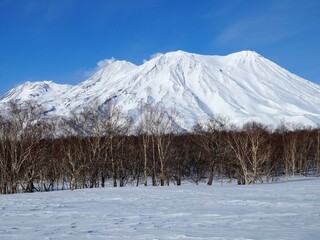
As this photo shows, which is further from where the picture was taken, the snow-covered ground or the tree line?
the tree line

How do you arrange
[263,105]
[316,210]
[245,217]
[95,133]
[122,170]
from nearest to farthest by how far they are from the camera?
1. [245,217]
2. [316,210]
3. [95,133]
4. [122,170]
5. [263,105]

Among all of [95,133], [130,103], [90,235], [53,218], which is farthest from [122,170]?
[130,103]

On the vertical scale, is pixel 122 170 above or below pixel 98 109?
below

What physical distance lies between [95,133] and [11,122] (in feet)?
27.1

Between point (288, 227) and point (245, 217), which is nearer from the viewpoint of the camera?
point (288, 227)

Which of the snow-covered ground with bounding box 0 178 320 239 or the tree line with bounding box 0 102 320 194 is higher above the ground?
the tree line with bounding box 0 102 320 194

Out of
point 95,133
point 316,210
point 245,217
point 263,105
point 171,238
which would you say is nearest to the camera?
point 171,238

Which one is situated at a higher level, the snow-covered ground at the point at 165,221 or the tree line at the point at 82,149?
the tree line at the point at 82,149

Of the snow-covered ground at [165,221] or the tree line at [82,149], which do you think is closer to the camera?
the snow-covered ground at [165,221]

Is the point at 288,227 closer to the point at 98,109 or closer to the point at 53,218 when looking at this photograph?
the point at 53,218

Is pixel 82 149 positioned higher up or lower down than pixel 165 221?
higher up

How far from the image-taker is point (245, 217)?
1327cm

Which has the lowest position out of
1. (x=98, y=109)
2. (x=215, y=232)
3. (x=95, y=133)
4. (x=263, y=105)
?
(x=215, y=232)

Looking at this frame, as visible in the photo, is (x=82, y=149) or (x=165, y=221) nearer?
(x=165, y=221)
